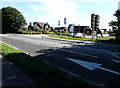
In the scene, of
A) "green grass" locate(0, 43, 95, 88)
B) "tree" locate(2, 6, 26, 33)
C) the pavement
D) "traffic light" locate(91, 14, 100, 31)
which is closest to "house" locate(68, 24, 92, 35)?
"traffic light" locate(91, 14, 100, 31)

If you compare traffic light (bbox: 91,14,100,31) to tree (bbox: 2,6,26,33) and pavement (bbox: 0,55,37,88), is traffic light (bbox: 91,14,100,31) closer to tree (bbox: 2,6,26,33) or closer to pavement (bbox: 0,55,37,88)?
pavement (bbox: 0,55,37,88)

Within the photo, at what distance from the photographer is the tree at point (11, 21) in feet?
181

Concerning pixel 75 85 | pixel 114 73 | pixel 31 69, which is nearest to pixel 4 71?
pixel 31 69

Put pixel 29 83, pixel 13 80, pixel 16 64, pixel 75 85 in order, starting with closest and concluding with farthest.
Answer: pixel 75 85
pixel 29 83
pixel 13 80
pixel 16 64

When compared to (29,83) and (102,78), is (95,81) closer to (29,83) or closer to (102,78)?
(102,78)

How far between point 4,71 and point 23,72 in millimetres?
986

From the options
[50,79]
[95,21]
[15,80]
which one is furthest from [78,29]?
[15,80]

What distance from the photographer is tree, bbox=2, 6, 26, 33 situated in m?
55.2

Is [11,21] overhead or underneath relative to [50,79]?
overhead

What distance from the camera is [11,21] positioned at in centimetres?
5547

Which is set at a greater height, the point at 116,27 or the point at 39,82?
the point at 116,27

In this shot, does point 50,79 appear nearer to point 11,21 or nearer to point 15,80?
point 15,80

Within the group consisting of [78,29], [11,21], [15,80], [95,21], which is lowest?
[15,80]

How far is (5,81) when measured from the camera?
3.92 metres
